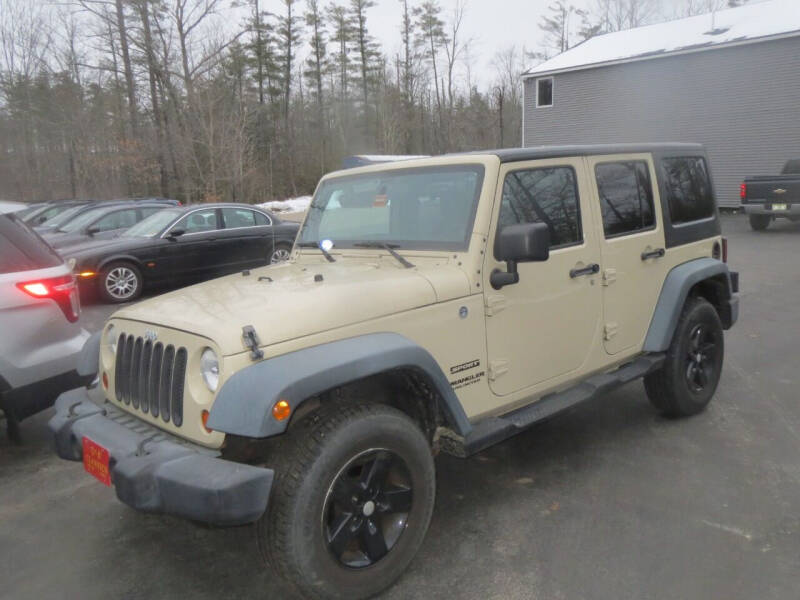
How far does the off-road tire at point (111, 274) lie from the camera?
395 inches

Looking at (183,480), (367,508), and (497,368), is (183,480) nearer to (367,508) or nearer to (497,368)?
(367,508)

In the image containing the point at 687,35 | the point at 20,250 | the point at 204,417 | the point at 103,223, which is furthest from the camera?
the point at 687,35

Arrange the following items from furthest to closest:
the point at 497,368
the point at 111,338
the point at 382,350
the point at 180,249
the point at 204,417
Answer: the point at 180,249
the point at 497,368
the point at 111,338
the point at 382,350
the point at 204,417

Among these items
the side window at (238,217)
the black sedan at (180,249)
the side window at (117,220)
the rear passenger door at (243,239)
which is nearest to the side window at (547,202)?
the black sedan at (180,249)

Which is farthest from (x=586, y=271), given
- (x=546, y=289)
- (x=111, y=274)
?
(x=111, y=274)

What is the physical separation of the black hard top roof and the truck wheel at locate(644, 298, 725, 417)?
3.69 ft

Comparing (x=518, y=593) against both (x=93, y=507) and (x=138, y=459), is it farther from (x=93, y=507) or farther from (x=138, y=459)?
(x=93, y=507)

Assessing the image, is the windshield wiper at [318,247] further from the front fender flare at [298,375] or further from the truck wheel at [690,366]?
the truck wheel at [690,366]

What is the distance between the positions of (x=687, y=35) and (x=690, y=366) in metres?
24.1

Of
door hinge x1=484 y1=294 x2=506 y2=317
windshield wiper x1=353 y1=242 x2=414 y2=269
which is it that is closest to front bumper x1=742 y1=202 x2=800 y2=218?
door hinge x1=484 y1=294 x2=506 y2=317

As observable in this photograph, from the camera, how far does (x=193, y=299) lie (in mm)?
3092

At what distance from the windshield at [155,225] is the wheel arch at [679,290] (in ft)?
28.4

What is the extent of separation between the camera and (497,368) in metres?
3.29

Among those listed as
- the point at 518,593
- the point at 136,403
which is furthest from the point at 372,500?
the point at 136,403
